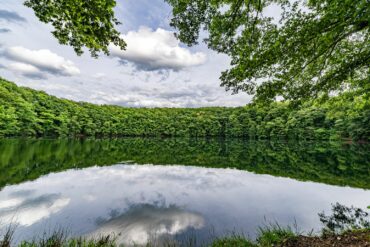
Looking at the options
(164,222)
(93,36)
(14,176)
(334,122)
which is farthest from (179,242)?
(334,122)

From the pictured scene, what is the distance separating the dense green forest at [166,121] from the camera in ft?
137

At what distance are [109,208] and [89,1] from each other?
704 cm

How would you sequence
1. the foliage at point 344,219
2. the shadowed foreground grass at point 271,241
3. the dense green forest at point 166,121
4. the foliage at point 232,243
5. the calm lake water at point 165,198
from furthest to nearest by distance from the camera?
the dense green forest at point 166,121 → the calm lake water at point 165,198 → the foliage at point 344,219 → the foliage at point 232,243 → the shadowed foreground grass at point 271,241

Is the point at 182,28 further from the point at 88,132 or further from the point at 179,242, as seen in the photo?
the point at 88,132

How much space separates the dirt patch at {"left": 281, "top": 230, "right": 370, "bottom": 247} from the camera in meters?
4.13

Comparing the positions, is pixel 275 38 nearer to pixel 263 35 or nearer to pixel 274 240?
pixel 263 35

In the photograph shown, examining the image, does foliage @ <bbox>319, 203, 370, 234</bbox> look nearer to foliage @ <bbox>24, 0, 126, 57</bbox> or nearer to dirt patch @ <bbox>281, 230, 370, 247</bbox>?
dirt patch @ <bbox>281, 230, 370, 247</bbox>

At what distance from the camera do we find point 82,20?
4977 mm

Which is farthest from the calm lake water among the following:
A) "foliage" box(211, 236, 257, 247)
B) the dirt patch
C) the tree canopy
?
the tree canopy

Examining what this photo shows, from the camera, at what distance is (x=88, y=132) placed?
62.9 metres

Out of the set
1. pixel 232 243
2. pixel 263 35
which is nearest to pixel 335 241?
pixel 232 243

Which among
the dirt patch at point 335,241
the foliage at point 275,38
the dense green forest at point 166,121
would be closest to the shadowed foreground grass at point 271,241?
the dirt patch at point 335,241

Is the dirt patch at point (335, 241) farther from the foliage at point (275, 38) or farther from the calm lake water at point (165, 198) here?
the foliage at point (275, 38)

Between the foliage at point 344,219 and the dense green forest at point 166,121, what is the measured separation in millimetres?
23452
